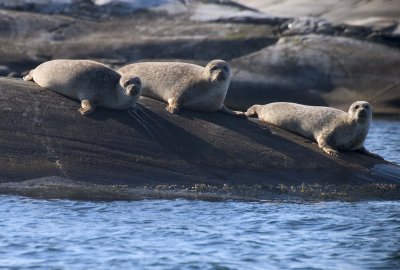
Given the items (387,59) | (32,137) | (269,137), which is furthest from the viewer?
(387,59)

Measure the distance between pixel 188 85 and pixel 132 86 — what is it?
974 mm

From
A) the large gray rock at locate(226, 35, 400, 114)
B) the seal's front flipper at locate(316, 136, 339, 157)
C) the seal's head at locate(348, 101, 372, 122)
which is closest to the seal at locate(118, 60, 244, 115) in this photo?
the seal's front flipper at locate(316, 136, 339, 157)

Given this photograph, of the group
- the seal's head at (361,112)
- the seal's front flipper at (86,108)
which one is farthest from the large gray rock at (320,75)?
the seal's front flipper at (86,108)

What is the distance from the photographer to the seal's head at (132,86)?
11859 millimetres

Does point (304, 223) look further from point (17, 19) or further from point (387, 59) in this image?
point (17, 19)

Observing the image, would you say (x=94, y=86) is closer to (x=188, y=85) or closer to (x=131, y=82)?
(x=131, y=82)

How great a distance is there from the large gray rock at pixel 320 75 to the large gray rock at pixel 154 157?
10.7 metres

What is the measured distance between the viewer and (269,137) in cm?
1239

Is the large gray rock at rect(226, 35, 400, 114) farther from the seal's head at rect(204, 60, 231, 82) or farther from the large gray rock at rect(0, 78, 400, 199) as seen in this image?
the large gray rock at rect(0, 78, 400, 199)

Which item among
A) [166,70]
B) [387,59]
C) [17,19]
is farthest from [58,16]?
[166,70]

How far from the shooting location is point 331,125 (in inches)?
504

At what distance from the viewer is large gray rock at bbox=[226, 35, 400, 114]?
2325 cm

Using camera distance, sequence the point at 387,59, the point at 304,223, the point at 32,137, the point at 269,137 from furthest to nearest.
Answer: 1. the point at 387,59
2. the point at 269,137
3. the point at 32,137
4. the point at 304,223

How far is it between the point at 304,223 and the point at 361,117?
250cm
